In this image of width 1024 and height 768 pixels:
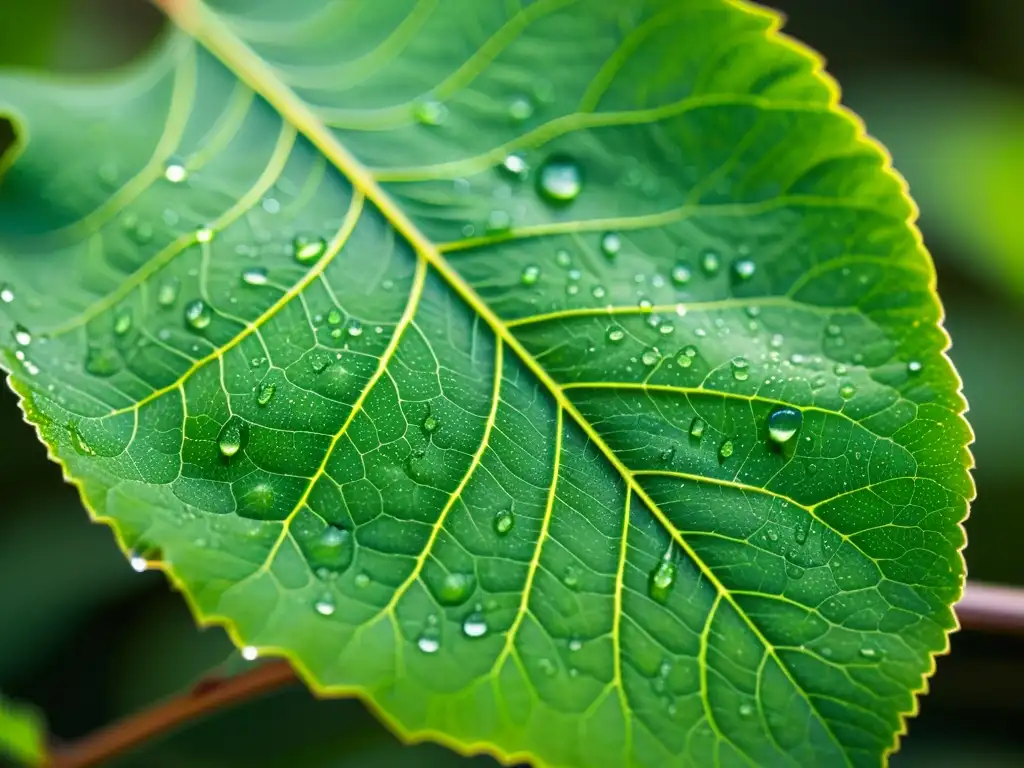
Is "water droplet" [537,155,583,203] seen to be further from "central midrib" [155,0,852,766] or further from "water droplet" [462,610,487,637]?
"water droplet" [462,610,487,637]

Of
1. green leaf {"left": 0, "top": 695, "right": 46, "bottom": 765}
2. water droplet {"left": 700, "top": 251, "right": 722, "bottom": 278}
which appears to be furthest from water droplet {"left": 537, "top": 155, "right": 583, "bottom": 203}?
green leaf {"left": 0, "top": 695, "right": 46, "bottom": 765}

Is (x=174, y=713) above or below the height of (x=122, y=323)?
below

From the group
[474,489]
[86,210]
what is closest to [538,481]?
[474,489]

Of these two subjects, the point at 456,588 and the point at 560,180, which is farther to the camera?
the point at 560,180

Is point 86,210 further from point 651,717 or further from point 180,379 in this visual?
point 651,717

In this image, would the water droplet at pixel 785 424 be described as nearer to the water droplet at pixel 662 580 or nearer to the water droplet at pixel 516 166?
the water droplet at pixel 662 580

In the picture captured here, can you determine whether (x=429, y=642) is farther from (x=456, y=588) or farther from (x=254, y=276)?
(x=254, y=276)

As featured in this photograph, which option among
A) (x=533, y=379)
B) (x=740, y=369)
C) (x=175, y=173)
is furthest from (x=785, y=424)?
(x=175, y=173)
